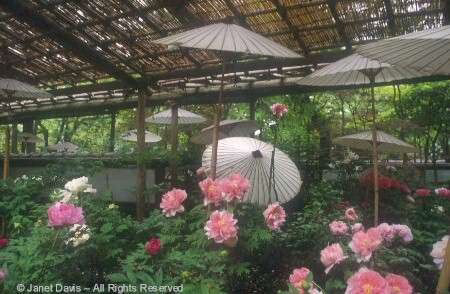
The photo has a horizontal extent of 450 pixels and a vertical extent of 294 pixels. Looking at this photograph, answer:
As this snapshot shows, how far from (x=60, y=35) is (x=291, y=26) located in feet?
9.33

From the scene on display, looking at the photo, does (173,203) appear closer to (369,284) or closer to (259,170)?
(259,170)

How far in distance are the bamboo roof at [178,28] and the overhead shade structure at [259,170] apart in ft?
3.19

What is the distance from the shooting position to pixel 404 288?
1.56 m

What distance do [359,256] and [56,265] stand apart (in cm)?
194

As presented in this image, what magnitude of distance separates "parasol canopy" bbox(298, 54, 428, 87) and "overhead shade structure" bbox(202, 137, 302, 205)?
2.95ft

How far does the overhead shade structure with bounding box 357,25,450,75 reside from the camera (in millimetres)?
2082

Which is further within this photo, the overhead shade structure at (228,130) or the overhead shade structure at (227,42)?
the overhead shade structure at (228,130)

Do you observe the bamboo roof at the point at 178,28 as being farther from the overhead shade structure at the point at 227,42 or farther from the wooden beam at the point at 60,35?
the overhead shade structure at the point at 227,42

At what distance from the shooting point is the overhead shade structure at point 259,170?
3.84m

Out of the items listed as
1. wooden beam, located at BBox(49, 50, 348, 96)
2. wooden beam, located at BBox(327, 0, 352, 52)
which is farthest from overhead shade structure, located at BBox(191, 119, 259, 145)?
wooden beam, located at BBox(327, 0, 352, 52)

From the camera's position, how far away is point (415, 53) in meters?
2.19

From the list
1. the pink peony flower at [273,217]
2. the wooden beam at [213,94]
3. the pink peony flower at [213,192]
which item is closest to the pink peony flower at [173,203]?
the pink peony flower at [213,192]

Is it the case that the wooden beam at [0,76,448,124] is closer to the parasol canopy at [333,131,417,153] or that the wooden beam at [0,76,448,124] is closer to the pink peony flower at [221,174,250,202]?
the parasol canopy at [333,131,417,153]

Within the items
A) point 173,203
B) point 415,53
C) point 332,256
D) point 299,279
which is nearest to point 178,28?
point 173,203
